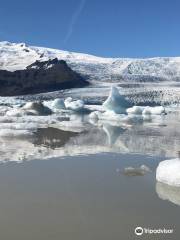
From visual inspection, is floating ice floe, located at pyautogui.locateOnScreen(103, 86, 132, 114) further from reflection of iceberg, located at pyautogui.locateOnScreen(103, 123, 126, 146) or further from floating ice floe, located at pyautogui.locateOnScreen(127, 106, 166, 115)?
reflection of iceberg, located at pyautogui.locateOnScreen(103, 123, 126, 146)

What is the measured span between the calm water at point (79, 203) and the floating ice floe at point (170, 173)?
159 millimetres

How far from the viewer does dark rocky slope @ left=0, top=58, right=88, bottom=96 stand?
221ft

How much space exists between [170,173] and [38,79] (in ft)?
214

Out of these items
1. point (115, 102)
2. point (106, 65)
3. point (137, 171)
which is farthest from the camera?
point (106, 65)

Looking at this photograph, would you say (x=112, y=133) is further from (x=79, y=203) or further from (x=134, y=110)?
(x=134, y=110)

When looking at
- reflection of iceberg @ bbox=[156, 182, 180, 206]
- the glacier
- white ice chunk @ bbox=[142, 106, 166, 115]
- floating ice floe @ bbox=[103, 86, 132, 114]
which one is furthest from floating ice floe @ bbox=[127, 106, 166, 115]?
reflection of iceberg @ bbox=[156, 182, 180, 206]

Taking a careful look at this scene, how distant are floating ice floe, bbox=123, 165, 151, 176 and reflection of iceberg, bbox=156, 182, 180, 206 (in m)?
1.02

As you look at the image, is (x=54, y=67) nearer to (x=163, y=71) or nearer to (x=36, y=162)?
(x=163, y=71)

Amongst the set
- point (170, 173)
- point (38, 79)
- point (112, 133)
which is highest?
point (170, 173)

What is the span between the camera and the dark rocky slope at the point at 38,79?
67.3 metres

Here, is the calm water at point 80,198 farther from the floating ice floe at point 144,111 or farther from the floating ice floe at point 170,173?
the floating ice floe at point 144,111

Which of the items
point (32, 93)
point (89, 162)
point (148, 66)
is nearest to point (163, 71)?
point (148, 66)

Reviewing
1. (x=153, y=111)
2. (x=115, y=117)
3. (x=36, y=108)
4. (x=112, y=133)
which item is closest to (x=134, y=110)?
(x=153, y=111)

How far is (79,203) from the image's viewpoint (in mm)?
5402
